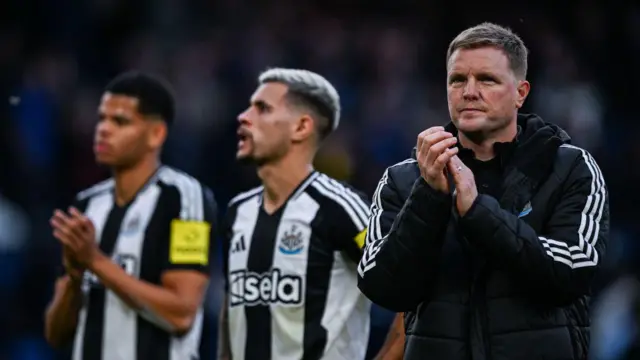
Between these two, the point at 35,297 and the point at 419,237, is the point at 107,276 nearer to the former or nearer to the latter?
the point at 419,237

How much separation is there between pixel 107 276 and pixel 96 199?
68 cm

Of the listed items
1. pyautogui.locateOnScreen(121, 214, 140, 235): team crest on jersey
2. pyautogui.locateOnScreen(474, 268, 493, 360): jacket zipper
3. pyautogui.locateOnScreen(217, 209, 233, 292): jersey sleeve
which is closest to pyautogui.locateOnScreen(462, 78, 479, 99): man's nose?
pyautogui.locateOnScreen(474, 268, 493, 360): jacket zipper

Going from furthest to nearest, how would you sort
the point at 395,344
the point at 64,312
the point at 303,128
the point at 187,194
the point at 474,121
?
1. the point at 187,194
2. the point at 64,312
3. the point at 303,128
4. the point at 395,344
5. the point at 474,121

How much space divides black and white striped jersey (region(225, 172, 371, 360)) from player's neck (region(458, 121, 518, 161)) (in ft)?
4.14

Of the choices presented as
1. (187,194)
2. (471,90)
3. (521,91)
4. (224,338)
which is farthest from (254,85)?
(471,90)

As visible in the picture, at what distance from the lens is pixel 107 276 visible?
543 cm

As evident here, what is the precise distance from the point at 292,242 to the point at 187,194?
81 cm

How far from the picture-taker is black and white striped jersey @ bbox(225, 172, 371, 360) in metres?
5.02

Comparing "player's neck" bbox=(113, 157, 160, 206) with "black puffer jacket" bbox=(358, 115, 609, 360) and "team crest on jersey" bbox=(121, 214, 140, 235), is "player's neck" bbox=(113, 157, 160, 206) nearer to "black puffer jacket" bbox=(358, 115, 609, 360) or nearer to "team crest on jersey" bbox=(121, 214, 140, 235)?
"team crest on jersey" bbox=(121, 214, 140, 235)

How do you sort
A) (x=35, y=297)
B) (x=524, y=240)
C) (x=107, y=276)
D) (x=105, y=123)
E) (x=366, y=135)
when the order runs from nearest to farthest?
(x=524, y=240), (x=107, y=276), (x=105, y=123), (x=35, y=297), (x=366, y=135)

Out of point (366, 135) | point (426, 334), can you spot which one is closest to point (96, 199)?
point (426, 334)

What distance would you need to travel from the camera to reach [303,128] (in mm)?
5449

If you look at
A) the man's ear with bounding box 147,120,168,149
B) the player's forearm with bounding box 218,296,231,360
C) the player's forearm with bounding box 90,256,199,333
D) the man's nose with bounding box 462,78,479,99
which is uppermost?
the man's nose with bounding box 462,78,479,99

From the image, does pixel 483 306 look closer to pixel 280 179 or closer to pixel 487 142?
pixel 487 142
